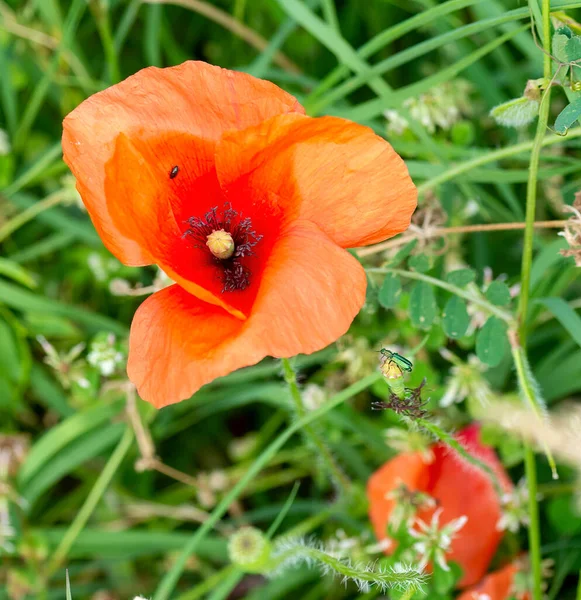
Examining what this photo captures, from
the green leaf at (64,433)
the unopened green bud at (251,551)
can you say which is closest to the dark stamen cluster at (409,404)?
the unopened green bud at (251,551)

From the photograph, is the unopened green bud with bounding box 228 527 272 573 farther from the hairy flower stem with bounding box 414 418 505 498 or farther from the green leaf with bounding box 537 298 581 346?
the green leaf with bounding box 537 298 581 346

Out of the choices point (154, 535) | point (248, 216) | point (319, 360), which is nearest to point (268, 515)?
point (154, 535)

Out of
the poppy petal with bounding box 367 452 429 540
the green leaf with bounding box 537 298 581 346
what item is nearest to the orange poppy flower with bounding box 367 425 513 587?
the poppy petal with bounding box 367 452 429 540

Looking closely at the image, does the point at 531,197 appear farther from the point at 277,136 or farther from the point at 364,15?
the point at 364,15

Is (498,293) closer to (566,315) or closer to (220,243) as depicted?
(566,315)

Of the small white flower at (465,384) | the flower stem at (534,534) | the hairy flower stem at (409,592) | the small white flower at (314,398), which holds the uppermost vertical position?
the hairy flower stem at (409,592)

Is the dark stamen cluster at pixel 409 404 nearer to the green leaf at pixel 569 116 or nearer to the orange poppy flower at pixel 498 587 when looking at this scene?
the green leaf at pixel 569 116
